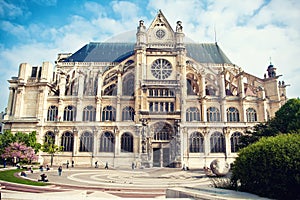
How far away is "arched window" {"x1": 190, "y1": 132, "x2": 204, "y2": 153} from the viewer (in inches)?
1414

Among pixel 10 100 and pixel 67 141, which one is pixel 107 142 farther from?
pixel 10 100

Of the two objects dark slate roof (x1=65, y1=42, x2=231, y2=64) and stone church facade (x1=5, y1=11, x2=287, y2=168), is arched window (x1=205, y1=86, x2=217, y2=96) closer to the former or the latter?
stone church facade (x1=5, y1=11, x2=287, y2=168)

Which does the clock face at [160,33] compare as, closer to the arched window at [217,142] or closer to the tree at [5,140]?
the arched window at [217,142]

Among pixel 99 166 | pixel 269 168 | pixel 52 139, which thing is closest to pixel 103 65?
pixel 52 139

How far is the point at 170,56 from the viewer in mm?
39812

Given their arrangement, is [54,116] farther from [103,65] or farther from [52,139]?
[103,65]

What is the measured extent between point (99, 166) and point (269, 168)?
92.6ft

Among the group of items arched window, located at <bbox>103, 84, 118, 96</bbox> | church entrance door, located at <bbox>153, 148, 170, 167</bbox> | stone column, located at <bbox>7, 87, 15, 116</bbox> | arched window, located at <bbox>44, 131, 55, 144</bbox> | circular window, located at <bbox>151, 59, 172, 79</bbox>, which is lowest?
church entrance door, located at <bbox>153, 148, 170, 167</bbox>

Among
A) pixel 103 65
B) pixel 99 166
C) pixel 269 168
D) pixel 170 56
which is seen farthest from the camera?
pixel 103 65

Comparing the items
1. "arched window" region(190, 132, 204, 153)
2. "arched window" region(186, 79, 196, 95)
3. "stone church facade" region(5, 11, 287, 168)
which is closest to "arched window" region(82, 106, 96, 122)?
"stone church facade" region(5, 11, 287, 168)

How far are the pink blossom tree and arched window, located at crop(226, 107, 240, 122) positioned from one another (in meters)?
29.2

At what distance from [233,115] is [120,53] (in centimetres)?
→ 2703

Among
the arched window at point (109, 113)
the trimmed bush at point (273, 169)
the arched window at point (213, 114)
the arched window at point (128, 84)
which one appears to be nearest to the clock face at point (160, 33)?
the arched window at point (128, 84)

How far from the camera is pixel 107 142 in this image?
35.7m
